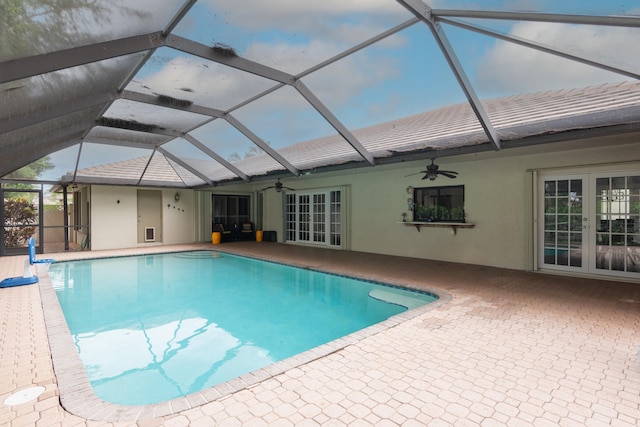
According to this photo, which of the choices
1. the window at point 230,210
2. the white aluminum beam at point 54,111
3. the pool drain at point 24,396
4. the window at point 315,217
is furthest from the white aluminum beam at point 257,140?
the window at point 230,210

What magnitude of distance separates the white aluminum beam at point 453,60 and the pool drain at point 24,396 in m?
4.66

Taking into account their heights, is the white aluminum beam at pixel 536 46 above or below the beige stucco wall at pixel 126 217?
above

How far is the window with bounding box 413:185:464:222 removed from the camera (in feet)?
27.3

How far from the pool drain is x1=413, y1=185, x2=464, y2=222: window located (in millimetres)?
8179

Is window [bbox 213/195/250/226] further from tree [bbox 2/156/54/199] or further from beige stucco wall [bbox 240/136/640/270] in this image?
beige stucco wall [bbox 240/136/640/270]

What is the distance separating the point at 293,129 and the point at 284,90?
157 cm

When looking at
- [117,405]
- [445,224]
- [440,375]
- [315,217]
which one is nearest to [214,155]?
[315,217]

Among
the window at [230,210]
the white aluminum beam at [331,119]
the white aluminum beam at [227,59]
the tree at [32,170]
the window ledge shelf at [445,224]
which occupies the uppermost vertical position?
the white aluminum beam at [227,59]

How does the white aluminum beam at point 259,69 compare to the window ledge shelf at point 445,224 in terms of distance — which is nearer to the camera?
the white aluminum beam at point 259,69

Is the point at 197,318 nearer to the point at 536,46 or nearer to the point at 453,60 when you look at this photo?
the point at 453,60

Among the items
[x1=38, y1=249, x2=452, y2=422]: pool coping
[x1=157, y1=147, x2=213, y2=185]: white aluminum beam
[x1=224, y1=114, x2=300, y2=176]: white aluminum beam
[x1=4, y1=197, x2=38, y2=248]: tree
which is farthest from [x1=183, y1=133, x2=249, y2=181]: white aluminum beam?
[x1=4, y1=197, x2=38, y2=248]: tree

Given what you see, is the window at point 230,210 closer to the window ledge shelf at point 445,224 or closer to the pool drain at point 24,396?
the window ledge shelf at point 445,224

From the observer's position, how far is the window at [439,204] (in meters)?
8.31

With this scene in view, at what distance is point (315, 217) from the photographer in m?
12.3
